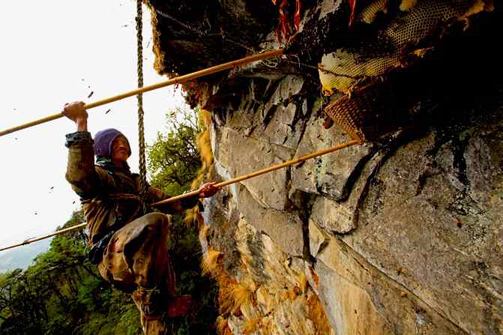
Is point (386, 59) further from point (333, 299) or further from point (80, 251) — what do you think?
point (80, 251)

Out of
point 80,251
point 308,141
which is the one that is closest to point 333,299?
point 308,141

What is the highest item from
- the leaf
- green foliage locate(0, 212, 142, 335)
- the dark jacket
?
the leaf

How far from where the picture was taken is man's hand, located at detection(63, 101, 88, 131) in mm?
2088

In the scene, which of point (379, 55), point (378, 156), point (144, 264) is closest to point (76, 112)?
point (144, 264)

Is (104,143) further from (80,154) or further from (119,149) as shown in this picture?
(80,154)

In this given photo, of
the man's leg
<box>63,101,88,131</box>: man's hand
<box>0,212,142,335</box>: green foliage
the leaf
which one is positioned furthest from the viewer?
<box>0,212,142,335</box>: green foliage

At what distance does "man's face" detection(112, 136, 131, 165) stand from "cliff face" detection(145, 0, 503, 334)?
1.70 meters

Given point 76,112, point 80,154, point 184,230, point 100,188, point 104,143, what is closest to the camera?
point 76,112

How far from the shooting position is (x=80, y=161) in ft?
7.50

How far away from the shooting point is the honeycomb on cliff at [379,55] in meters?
1.67

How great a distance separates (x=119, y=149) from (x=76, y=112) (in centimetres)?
110

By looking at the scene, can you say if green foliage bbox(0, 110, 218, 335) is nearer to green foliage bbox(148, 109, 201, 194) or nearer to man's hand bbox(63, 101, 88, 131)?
green foliage bbox(148, 109, 201, 194)

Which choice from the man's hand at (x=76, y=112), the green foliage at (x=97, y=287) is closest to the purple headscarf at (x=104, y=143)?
the man's hand at (x=76, y=112)

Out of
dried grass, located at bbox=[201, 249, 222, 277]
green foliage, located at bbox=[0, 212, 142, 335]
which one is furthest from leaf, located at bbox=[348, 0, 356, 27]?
green foliage, located at bbox=[0, 212, 142, 335]
